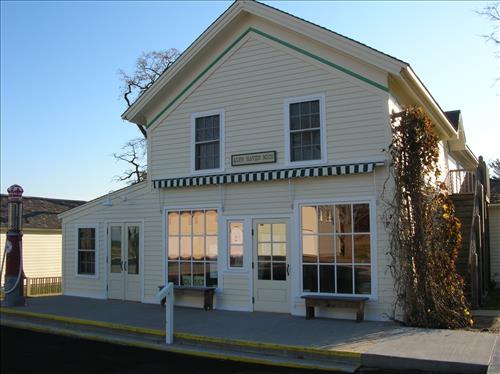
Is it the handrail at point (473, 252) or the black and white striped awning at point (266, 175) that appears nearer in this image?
the black and white striped awning at point (266, 175)

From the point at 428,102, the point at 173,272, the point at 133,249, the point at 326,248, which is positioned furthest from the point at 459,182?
the point at 133,249

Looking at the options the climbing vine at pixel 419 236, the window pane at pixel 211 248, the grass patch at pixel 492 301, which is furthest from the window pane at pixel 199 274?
the grass patch at pixel 492 301

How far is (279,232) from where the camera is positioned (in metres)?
12.6

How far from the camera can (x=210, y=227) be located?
44.9ft

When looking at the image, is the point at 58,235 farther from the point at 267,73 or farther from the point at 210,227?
the point at 267,73

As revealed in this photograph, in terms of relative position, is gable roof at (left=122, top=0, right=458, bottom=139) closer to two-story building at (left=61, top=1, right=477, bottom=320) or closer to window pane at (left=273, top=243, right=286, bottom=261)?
two-story building at (left=61, top=1, right=477, bottom=320)

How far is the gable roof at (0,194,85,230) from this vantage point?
92.6 feet

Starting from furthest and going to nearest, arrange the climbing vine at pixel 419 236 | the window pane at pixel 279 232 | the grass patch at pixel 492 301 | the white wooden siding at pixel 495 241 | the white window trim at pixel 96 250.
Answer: the white wooden siding at pixel 495 241 < the white window trim at pixel 96 250 < the grass patch at pixel 492 301 < the window pane at pixel 279 232 < the climbing vine at pixel 419 236

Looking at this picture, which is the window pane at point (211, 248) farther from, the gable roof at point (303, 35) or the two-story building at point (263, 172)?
the gable roof at point (303, 35)

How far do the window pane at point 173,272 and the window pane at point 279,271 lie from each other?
9.69ft

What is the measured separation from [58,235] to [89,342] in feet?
66.3

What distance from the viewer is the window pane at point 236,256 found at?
13117mm

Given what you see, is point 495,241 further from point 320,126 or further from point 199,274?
point 199,274

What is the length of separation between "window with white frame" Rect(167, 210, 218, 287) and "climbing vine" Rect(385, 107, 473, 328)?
4626 millimetres
